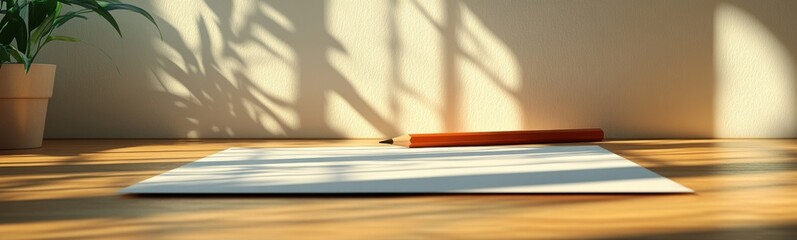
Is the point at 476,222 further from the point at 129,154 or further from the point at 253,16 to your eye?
the point at 253,16

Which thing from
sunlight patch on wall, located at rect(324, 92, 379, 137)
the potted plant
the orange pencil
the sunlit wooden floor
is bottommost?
the sunlit wooden floor

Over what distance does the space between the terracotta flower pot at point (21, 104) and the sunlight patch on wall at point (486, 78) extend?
0.88 meters

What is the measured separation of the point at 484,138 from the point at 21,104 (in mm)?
863


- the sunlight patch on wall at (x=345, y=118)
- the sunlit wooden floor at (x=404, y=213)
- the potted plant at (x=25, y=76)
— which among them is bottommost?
the sunlit wooden floor at (x=404, y=213)

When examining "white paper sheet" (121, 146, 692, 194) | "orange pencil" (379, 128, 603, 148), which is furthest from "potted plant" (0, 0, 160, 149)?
"orange pencil" (379, 128, 603, 148)

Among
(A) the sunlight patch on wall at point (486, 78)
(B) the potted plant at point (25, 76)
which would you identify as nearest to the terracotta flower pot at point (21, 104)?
(B) the potted plant at point (25, 76)

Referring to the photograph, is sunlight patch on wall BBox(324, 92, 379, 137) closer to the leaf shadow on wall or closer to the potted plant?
the leaf shadow on wall

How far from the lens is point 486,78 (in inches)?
93.1

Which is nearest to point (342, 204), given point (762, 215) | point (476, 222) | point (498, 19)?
point (476, 222)

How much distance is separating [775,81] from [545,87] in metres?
0.50

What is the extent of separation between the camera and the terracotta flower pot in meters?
1.97

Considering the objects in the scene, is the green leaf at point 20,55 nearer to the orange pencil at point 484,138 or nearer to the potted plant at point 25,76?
the potted plant at point 25,76

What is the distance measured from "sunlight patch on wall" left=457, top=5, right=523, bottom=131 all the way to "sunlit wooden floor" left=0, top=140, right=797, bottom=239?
102 centimetres

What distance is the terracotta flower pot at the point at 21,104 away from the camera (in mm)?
1968
